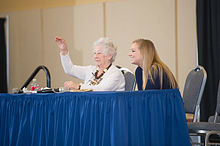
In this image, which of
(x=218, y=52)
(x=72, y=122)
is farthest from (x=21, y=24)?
(x=72, y=122)

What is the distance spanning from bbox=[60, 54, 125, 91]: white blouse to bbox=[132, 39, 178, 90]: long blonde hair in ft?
1.07

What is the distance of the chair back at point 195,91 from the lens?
3.25 metres

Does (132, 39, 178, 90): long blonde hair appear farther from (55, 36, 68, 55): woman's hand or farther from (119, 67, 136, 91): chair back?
(55, 36, 68, 55): woman's hand

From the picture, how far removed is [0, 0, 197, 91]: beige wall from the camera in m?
5.64

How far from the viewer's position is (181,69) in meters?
5.64

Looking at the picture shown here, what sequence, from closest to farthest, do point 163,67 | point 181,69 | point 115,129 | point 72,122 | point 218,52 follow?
point 115,129 → point 72,122 → point 163,67 → point 218,52 → point 181,69

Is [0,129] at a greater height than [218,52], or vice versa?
[218,52]

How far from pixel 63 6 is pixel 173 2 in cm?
210

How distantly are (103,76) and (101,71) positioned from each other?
13 cm

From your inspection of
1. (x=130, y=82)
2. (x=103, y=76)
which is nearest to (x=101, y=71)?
(x=103, y=76)

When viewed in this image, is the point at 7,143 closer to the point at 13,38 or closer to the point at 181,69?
the point at 181,69

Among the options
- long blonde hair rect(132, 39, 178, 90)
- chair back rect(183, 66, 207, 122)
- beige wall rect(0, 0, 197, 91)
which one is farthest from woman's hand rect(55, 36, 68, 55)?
beige wall rect(0, 0, 197, 91)

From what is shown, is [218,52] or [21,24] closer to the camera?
[218,52]

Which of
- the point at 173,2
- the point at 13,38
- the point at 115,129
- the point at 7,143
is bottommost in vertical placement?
the point at 7,143
